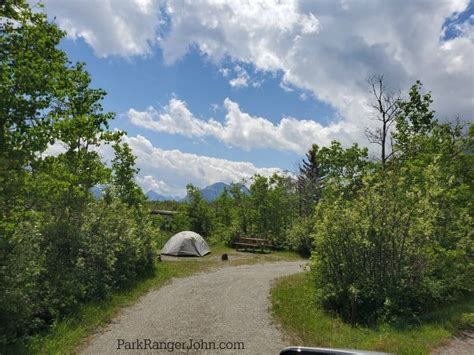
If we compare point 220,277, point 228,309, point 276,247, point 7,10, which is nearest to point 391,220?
point 228,309

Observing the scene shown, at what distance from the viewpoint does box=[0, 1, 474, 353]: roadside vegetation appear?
8.90 meters

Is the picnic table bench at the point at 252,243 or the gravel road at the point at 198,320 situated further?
the picnic table bench at the point at 252,243

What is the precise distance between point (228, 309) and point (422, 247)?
21.6 ft

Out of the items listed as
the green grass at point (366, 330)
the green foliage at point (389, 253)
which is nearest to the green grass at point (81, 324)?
the green grass at point (366, 330)

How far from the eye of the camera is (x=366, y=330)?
9938 mm

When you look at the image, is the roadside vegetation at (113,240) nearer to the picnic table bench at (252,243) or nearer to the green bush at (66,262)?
the green bush at (66,262)

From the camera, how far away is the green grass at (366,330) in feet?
28.6

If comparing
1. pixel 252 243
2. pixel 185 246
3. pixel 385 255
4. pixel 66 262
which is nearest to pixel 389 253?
pixel 385 255

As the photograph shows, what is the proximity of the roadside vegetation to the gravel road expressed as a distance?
75cm

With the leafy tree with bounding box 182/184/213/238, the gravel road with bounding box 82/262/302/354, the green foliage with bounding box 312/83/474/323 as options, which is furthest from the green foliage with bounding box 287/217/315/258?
the green foliage with bounding box 312/83/474/323

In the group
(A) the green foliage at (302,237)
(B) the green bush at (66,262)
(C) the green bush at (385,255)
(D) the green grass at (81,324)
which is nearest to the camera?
(D) the green grass at (81,324)

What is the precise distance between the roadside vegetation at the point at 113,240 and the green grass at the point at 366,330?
0.21ft

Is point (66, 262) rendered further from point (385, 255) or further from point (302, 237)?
point (302, 237)

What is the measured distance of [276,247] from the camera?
33.9 meters
